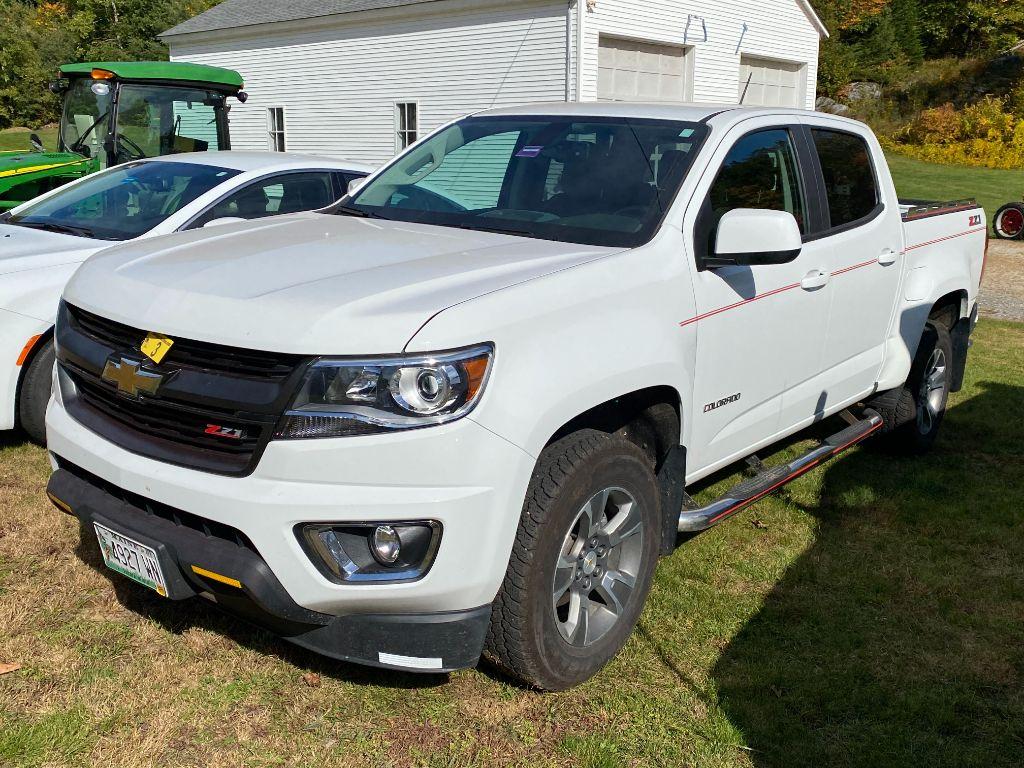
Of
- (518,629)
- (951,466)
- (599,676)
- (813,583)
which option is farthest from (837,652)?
(951,466)

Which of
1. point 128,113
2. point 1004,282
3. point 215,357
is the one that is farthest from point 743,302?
point 1004,282

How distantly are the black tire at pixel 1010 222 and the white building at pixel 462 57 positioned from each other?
247 inches

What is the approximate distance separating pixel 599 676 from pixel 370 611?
1056 millimetres

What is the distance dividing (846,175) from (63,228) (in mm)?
4542

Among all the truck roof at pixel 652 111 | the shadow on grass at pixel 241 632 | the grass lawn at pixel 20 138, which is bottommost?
the grass lawn at pixel 20 138

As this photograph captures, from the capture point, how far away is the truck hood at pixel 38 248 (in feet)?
16.5

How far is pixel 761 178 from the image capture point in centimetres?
413

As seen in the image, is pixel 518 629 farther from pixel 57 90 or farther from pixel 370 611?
pixel 57 90

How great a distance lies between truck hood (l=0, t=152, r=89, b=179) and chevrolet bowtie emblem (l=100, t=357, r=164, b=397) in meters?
5.62

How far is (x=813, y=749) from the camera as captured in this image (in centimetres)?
307

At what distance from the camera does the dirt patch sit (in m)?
11.2

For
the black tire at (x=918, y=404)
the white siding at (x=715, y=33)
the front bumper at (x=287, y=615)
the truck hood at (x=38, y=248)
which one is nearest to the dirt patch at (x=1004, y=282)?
the black tire at (x=918, y=404)

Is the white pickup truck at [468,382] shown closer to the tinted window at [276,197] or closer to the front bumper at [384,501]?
the front bumper at [384,501]

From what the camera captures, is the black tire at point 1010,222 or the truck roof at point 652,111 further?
the black tire at point 1010,222
